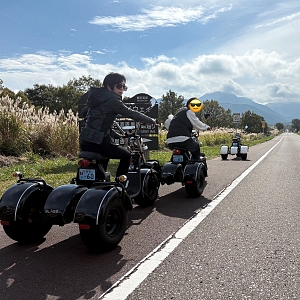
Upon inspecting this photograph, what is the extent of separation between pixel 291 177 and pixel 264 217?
16.9ft

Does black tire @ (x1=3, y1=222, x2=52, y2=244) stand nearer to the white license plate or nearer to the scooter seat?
the white license plate

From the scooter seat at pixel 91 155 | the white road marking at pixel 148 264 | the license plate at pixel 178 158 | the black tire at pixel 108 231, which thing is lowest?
the white road marking at pixel 148 264

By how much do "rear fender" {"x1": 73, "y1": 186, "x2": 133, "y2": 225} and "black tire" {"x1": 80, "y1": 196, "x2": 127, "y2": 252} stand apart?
64 mm

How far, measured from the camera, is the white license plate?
4422 millimetres

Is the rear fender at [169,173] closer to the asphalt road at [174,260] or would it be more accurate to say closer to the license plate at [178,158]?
the license plate at [178,158]

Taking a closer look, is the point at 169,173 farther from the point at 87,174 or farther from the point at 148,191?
the point at 87,174

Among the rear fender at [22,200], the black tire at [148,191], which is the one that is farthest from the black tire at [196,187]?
the rear fender at [22,200]

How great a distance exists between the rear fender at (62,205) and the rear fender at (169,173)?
9.56 feet

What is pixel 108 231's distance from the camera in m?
3.98

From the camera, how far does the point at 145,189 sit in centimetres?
578

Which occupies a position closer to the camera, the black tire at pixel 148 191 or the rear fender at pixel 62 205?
the rear fender at pixel 62 205

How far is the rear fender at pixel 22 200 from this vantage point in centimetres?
388

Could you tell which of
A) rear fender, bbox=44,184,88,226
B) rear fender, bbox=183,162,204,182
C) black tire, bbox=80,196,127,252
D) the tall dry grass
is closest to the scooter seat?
rear fender, bbox=44,184,88,226

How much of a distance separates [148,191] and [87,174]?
71.0 inches
